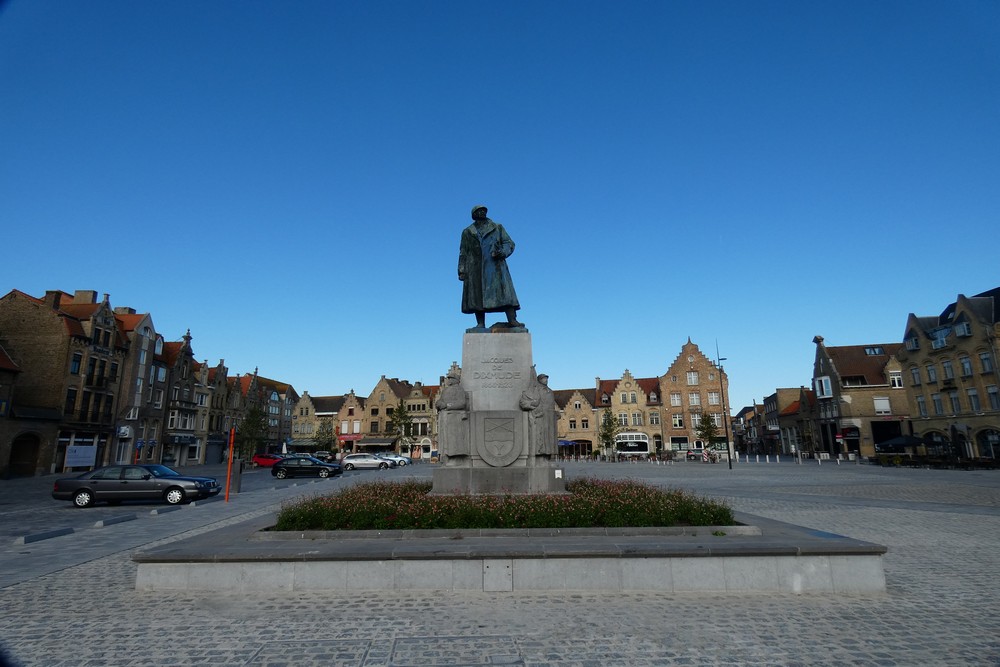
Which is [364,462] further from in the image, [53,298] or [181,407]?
[53,298]

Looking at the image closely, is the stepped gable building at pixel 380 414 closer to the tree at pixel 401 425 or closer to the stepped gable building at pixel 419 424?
the tree at pixel 401 425

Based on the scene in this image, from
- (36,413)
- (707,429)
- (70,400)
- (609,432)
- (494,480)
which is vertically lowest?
(494,480)

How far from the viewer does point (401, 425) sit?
6781cm

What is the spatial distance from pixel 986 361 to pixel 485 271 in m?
49.1

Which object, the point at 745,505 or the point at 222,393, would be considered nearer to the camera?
the point at 745,505

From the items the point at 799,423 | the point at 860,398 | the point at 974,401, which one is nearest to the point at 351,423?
the point at 799,423

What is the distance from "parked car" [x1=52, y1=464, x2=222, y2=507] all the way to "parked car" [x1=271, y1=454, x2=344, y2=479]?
14.5 metres

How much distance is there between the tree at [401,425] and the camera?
67.2 m

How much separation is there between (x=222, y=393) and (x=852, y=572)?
66654 mm

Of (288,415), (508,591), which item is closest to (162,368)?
(288,415)

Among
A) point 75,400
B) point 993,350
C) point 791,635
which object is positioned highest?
point 993,350

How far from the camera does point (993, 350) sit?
40.8 m

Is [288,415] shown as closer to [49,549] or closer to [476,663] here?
[49,549]

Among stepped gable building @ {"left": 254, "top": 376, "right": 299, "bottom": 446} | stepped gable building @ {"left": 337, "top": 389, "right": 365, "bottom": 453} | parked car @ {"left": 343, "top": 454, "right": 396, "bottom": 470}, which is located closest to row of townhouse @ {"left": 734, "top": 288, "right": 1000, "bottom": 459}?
parked car @ {"left": 343, "top": 454, "right": 396, "bottom": 470}
